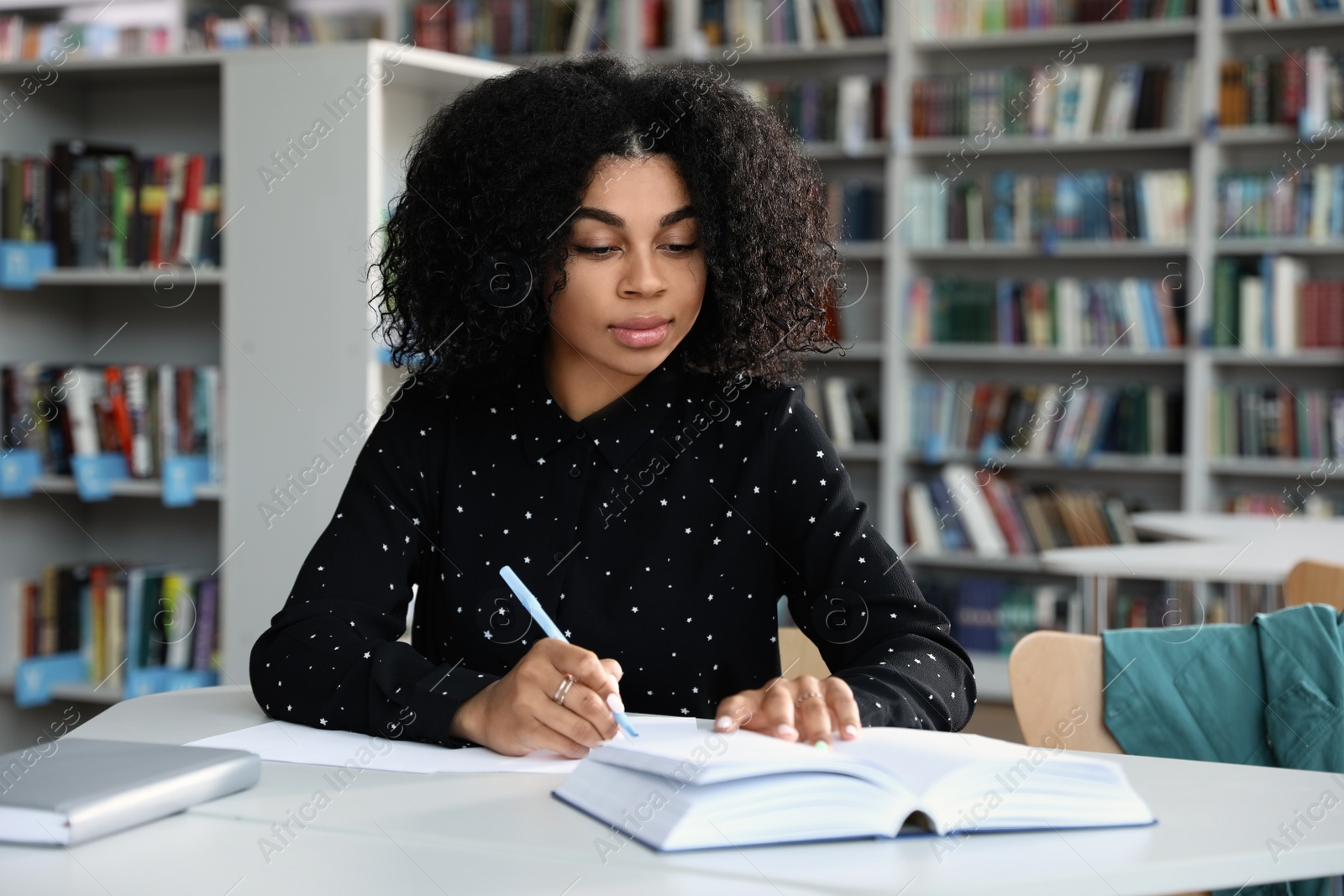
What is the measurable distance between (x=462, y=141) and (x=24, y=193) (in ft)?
6.77

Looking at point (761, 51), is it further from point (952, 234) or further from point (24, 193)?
point (24, 193)

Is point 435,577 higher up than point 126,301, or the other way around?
point 126,301

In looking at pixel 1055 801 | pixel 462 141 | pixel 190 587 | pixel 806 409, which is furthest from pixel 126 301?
pixel 1055 801

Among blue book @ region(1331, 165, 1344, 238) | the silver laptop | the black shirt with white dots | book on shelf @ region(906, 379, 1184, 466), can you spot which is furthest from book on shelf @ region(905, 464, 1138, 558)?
the silver laptop

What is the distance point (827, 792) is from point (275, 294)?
232 centimetres

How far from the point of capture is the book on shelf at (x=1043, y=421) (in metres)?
4.43

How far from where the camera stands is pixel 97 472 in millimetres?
3117

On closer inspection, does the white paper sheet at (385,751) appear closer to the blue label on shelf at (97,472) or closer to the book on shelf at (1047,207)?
the blue label on shelf at (97,472)

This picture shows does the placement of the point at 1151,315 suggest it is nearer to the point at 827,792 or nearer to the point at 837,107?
→ the point at 837,107

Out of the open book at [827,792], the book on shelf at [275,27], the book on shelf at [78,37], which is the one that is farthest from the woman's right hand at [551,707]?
the book on shelf at [78,37]

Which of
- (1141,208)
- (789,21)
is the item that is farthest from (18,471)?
(1141,208)

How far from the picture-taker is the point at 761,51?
15.7 feet

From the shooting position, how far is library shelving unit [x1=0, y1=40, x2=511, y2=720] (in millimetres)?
2869

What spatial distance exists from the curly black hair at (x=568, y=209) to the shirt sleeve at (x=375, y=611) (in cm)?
11
